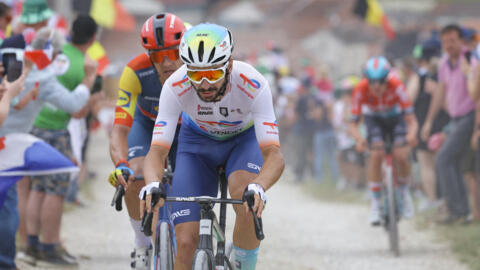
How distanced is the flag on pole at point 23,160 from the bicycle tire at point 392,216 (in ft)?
13.1

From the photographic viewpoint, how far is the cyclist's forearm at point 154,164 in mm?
4684

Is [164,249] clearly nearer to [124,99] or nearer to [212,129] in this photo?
[212,129]

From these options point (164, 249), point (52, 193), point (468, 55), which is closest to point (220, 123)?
point (164, 249)

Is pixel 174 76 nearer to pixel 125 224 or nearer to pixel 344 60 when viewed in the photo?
pixel 125 224

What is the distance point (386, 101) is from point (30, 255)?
183 inches

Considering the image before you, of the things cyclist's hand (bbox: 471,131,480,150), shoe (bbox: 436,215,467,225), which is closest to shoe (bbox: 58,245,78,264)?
cyclist's hand (bbox: 471,131,480,150)

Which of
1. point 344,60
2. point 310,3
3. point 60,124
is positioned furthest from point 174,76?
point 310,3

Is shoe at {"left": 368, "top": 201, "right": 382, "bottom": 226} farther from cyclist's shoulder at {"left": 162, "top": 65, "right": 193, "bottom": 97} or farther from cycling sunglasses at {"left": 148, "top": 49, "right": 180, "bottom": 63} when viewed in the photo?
cyclist's shoulder at {"left": 162, "top": 65, "right": 193, "bottom": 97}

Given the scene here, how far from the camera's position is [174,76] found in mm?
5004

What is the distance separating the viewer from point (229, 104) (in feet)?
16.5

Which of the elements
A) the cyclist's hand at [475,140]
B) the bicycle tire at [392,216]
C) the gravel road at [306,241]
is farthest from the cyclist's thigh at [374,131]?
the gravel road at [306,241]

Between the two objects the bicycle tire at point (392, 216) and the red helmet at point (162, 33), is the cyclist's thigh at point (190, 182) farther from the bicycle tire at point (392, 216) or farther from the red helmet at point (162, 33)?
the bicycle tire at point (392, 216)

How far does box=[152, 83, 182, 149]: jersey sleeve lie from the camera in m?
4.93

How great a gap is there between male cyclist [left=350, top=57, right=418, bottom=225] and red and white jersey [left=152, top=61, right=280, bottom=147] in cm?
432
